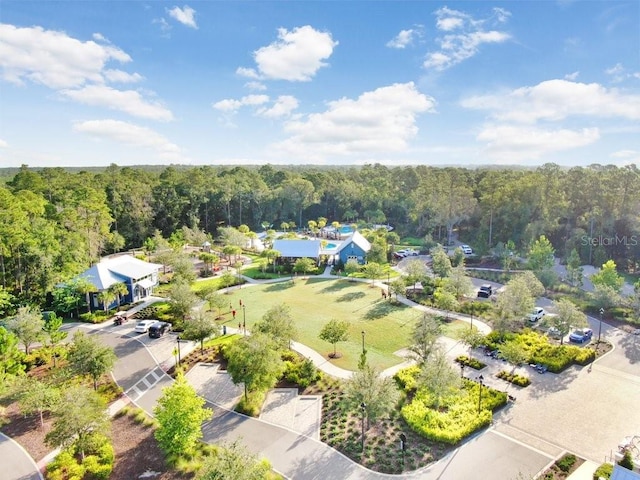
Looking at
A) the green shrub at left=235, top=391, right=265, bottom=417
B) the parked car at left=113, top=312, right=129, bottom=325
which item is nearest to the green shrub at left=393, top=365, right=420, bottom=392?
the green shrub at left=235, top=391, right=265, bottom=417

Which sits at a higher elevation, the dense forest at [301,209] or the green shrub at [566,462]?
the dense forest at [301,209]

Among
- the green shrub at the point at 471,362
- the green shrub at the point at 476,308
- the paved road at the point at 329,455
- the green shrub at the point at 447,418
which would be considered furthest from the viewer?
the green shrub at the point at 476,308

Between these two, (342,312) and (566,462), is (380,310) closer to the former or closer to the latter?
(342,312)

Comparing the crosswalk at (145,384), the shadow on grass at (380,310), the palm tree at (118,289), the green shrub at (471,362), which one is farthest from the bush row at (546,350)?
the palm tree at (118,289)

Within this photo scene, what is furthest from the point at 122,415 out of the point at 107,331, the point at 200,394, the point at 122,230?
the point at 122,230

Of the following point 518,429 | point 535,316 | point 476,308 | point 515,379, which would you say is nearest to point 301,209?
point 476,308

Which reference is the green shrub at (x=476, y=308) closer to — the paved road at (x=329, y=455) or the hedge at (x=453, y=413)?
the hedge at (x=453, y=413)
